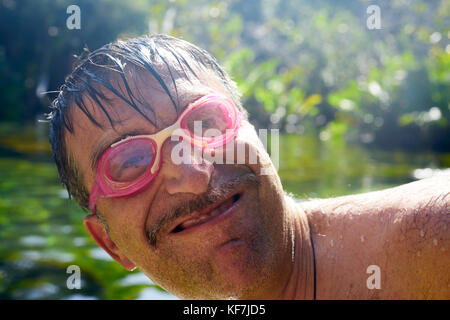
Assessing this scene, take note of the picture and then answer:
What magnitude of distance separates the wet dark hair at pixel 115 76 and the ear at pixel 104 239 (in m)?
0.11

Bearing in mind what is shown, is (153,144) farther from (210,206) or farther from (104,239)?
(104,239)

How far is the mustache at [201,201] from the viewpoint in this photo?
1949mm

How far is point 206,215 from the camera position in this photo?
1.98 meters

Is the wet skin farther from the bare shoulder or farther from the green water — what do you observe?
the green water

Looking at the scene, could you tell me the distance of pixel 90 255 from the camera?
4.80 m

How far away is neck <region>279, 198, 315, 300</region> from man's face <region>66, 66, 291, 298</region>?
108mm

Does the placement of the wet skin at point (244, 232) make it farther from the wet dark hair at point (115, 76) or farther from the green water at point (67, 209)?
the green water at point (67, 209)

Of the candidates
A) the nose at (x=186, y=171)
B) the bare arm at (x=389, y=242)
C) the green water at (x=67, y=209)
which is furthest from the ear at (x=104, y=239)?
the green water at (x=67, y=209)

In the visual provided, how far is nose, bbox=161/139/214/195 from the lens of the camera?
6.32 ft

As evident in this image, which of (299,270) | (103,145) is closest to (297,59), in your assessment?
(299,270)

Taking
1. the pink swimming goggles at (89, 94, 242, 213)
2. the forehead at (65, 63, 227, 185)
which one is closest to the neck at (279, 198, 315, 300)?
the pink swimming goggles at (89, 94, 242, 213)

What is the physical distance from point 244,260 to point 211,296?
Result: 0.25 meters
